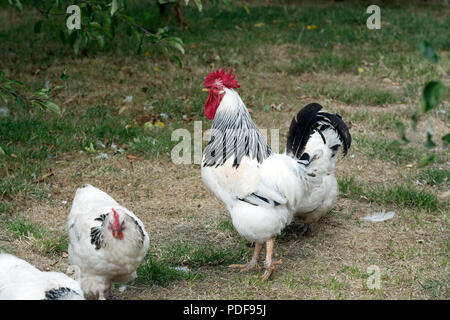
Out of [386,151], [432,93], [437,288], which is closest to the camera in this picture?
[432,93]

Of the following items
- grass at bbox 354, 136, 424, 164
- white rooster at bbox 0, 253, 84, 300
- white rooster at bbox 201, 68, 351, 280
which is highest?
white rooster at bbox 201, 68, 351, 280

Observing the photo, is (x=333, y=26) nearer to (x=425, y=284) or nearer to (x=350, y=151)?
(x=350, y=151)

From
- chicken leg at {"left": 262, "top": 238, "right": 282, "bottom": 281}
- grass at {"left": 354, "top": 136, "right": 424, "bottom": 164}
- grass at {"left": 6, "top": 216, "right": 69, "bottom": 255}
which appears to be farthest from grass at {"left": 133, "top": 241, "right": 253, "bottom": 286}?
grass at {"left": 354, "top": 136, "right": 424, "bottom": 164}

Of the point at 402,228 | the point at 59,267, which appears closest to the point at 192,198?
the point at 59,267

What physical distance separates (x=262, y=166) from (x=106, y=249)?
144cm

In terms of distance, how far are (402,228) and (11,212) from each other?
375cm

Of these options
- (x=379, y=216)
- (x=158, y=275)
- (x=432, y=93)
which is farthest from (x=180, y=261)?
(x=432, y=93)

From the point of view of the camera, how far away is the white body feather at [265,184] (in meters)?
4.38

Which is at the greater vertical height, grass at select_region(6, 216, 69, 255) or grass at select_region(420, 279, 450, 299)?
grass at select_region(6, 216, 69, 255)

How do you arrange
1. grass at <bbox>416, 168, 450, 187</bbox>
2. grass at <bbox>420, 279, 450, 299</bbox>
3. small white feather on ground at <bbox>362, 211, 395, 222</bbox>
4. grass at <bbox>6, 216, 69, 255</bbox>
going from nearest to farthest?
1. grass at <bbox>420, 279, 450, 299</bbox>
2. grass at <bbox>6, 216, 69, 255</bbox>
3. small white feather on ground at <bbox>362, 211, 395, 222</bbox>
4. grass at <bbox>416, 168, 450, 187</bbox>

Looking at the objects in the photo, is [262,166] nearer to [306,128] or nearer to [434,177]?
[306,128]

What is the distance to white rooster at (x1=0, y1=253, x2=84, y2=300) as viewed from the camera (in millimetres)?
3385

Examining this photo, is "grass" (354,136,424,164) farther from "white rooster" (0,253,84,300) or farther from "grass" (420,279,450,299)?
"white rooster" (0,253,84,300)

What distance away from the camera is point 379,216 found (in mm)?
5391
